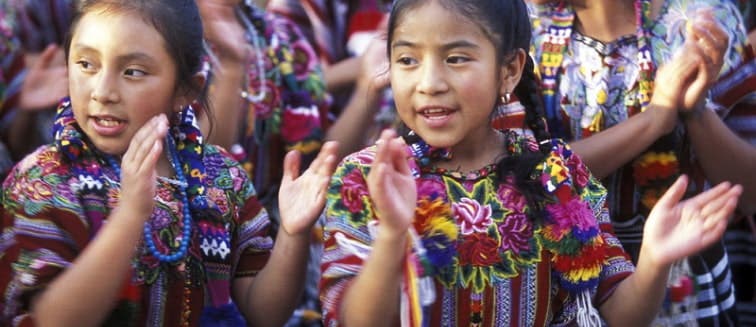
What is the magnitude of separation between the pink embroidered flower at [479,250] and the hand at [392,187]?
0.74ft

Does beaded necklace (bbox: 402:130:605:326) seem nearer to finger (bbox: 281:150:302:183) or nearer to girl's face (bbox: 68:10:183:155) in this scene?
finger (bbox: 281:150:302:183)

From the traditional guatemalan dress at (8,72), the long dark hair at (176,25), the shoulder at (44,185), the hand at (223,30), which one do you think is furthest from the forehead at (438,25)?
the traditional guatemalan dress at (8,72)

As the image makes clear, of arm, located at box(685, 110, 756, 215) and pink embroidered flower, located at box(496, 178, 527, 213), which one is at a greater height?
arm, located at box(685, 110, 756, 215)

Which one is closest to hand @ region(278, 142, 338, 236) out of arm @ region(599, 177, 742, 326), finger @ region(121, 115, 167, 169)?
finger @ region(121, 115, 167, 169)

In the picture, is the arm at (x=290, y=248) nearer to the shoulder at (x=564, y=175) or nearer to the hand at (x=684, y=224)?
the shoulder at (x=564, y=175)

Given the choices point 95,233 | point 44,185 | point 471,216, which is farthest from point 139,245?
point 471,216

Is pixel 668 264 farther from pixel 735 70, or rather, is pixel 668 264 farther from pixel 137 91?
pixel 137 91

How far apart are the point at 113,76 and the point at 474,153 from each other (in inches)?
Answer: 31.6

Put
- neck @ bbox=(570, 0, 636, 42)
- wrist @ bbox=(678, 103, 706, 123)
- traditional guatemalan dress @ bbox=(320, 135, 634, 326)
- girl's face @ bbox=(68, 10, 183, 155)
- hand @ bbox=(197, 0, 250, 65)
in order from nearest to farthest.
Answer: traditional guatemalan dress @ bbox=(320, 135, 634, 326)
girl's face @ bbox=(68, 10, 183, 155)
wrist @ bbox=(678, 103, 706, 123)
neck @ bbox=(570, 0, 636, 42)
hand @ bbox=(197, 0, 250, 65)

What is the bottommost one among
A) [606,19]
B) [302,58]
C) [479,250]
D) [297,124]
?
[479,250]

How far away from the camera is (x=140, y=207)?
88.9 inches

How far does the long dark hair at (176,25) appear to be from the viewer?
2523 mm

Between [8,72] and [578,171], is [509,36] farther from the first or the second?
[8,72]

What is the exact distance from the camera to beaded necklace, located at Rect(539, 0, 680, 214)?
295cm
